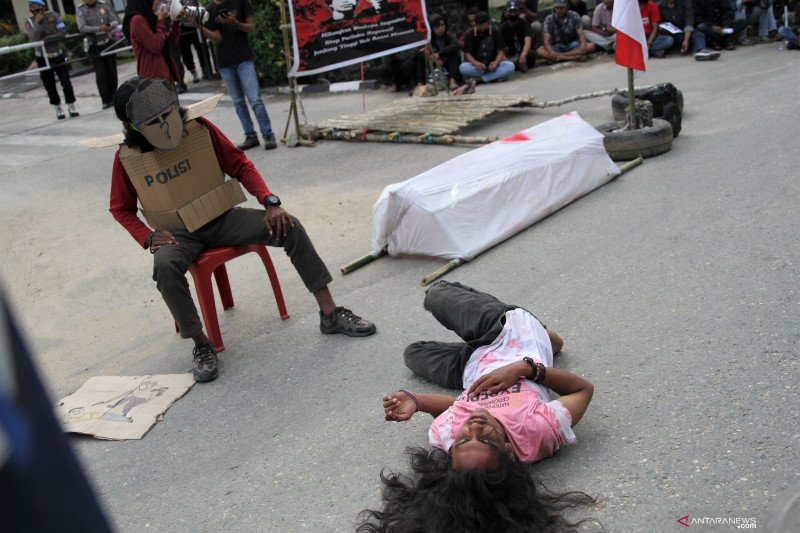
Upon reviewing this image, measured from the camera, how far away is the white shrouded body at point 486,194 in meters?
5.37

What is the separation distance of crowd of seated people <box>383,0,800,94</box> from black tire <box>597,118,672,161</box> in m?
4.11

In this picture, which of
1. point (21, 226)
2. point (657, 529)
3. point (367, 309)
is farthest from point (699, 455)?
point (21, 226)

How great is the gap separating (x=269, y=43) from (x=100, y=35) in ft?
8.85

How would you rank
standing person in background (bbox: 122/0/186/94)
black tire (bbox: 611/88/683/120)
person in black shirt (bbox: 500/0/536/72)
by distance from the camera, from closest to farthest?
black tire (bbox: 611/88/683/120)
standing person in background (bbox: 122/0/186/94)
person in black shirt (bbox: 500/0/536/72)

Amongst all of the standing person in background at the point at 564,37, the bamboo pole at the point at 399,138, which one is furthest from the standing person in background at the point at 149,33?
the standing person in background at the point at 564,37

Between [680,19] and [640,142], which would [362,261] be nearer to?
[640,142]

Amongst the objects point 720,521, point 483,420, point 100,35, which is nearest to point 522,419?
point 483,420

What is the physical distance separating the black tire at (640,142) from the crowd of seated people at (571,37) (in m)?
4.11

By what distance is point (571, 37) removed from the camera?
1220 cm

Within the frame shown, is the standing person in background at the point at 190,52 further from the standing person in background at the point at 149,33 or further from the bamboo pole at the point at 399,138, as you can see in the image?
the bamboo pole at the point at 399,138

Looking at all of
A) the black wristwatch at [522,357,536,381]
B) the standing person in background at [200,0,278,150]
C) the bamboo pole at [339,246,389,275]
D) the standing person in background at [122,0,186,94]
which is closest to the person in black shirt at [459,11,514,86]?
the standing person in background at [200,0,278,150]

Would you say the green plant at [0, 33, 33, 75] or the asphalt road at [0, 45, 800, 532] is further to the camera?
the green plant at [0, 33, 33, 75]

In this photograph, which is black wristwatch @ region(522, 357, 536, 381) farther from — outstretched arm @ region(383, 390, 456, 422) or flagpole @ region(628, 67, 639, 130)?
flagpole @ region(628, 67, 639, 130)

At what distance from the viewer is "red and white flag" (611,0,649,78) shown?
653 cm
